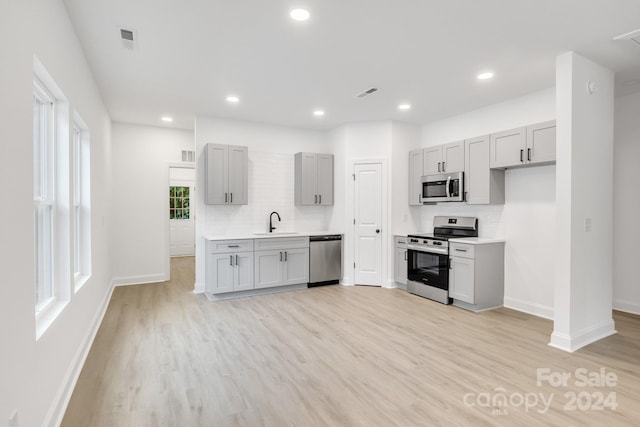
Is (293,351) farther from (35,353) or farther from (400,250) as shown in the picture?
(400,250)

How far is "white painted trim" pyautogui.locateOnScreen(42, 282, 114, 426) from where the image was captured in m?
2.07

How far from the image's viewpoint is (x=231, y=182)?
5344 mm

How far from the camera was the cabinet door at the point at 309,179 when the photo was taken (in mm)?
5898

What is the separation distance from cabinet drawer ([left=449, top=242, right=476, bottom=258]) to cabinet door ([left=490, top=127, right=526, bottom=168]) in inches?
43.4

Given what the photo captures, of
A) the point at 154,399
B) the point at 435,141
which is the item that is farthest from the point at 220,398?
the point at 435,141

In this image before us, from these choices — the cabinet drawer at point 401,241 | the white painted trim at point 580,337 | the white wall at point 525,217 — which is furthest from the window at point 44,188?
the white wall at point 525,217

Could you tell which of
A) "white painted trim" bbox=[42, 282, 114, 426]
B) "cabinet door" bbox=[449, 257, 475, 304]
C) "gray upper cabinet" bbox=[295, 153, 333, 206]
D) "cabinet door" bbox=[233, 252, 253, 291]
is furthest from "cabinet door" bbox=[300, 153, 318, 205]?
"white painted trim" bbox=[42, 282, 114, 426]

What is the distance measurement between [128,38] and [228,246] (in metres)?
2.87

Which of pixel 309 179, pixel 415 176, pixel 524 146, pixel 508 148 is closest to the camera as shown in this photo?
pixel 524 146

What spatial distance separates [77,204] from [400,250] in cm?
433

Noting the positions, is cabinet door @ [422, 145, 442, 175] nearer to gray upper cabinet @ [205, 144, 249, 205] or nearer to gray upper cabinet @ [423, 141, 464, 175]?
gray upper cabinet @ [423, 141, 464, 175]

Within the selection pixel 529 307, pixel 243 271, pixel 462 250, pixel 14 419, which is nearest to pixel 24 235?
pixel 14 419

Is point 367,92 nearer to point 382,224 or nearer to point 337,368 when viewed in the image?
point 382,224

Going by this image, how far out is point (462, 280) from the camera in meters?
4.46
